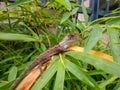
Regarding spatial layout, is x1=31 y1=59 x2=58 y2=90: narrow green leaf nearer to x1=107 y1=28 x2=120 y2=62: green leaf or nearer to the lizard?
the lizard

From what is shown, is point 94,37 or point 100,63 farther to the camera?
point 94,37

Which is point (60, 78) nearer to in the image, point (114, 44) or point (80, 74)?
point (80, 74)

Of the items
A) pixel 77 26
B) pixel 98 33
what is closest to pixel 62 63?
pixel 98 33

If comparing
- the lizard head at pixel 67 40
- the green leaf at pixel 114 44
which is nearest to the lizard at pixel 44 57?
the lizard head at pixel 67 40

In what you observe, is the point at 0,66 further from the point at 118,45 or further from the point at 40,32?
the point at 118,45

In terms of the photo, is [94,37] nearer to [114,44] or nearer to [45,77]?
Result: [114,44]

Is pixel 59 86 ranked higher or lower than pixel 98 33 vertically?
lower

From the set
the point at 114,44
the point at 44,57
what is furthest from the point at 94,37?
the point at 44,57
